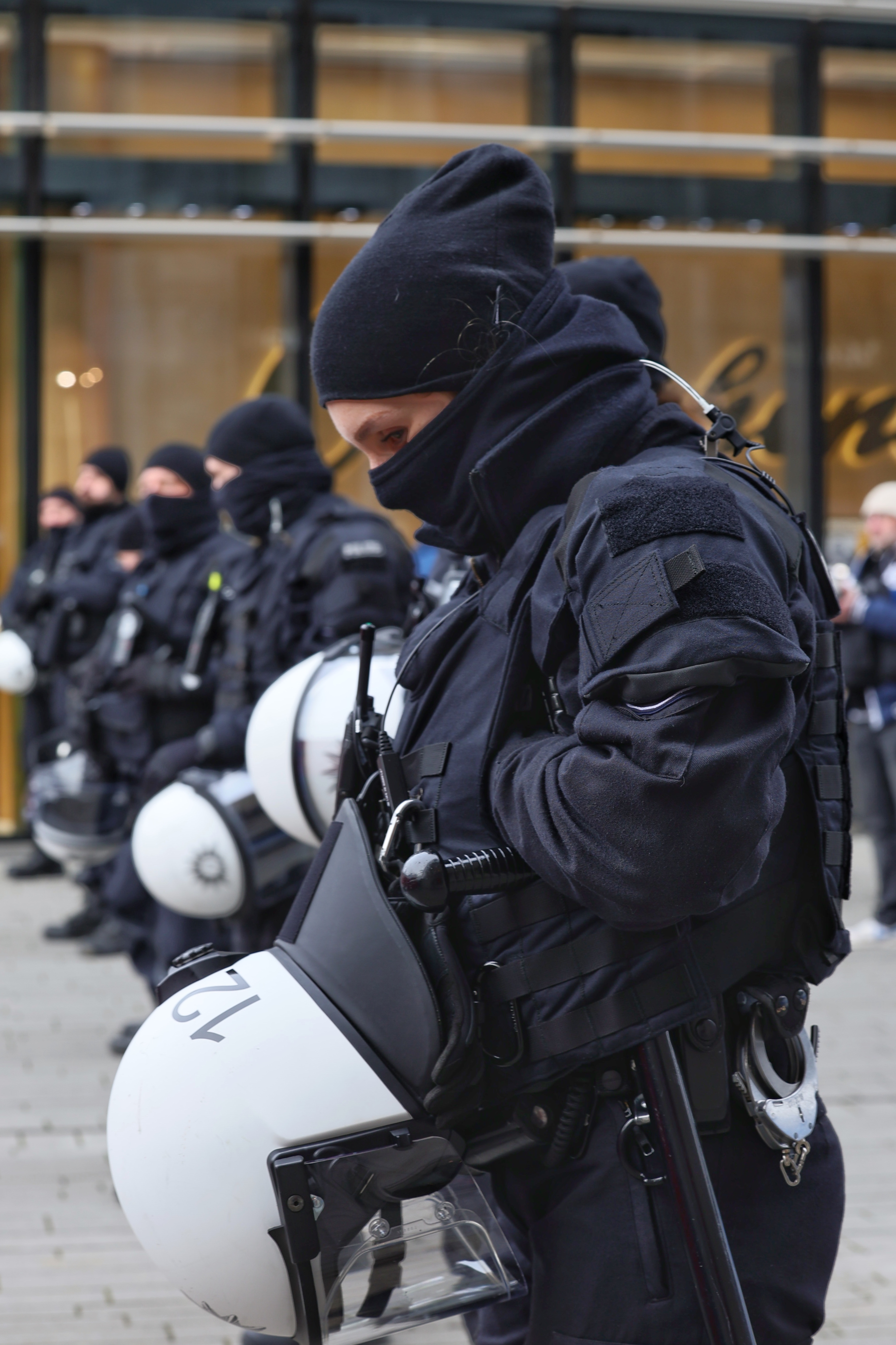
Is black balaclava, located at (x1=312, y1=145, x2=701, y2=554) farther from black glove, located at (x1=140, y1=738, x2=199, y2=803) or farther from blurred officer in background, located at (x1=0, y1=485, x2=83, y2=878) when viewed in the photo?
blurred officer in background, located at (x1=0, y1=485, x2=83, y2=878)

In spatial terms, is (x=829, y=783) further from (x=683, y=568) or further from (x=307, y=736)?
(x=307, y=736)

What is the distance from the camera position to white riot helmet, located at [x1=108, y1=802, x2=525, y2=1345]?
1759mm

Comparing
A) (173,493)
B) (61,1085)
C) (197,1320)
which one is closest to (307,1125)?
(197,1320)

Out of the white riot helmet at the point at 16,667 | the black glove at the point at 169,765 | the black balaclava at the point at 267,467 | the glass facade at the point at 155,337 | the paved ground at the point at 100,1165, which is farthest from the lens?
the glass facade at the point at 155,337

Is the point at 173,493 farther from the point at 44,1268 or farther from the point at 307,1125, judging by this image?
the point at 307,1125

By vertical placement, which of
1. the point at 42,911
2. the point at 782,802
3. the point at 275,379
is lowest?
the point at 42,911

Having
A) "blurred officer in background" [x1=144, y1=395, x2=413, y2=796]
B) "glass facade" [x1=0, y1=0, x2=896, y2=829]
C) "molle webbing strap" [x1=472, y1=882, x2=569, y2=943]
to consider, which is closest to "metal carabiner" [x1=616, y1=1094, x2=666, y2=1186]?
"molle webbing strap" [x1=472, y1=882, x2=569, y2=943]

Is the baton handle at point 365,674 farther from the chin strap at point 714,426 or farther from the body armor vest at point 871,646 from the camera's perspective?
the body armor vest at point 871,646

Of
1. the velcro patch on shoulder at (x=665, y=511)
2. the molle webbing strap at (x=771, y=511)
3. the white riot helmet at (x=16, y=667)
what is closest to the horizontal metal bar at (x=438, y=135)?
the white riot helmet at (x=16, y=667)

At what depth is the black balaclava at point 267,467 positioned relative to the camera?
16.5 feet

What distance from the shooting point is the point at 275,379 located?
36.5ft

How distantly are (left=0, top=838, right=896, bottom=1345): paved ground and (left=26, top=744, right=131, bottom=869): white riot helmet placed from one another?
742 millimetres

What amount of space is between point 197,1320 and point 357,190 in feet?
27.7

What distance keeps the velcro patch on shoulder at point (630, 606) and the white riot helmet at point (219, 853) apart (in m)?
2.39
